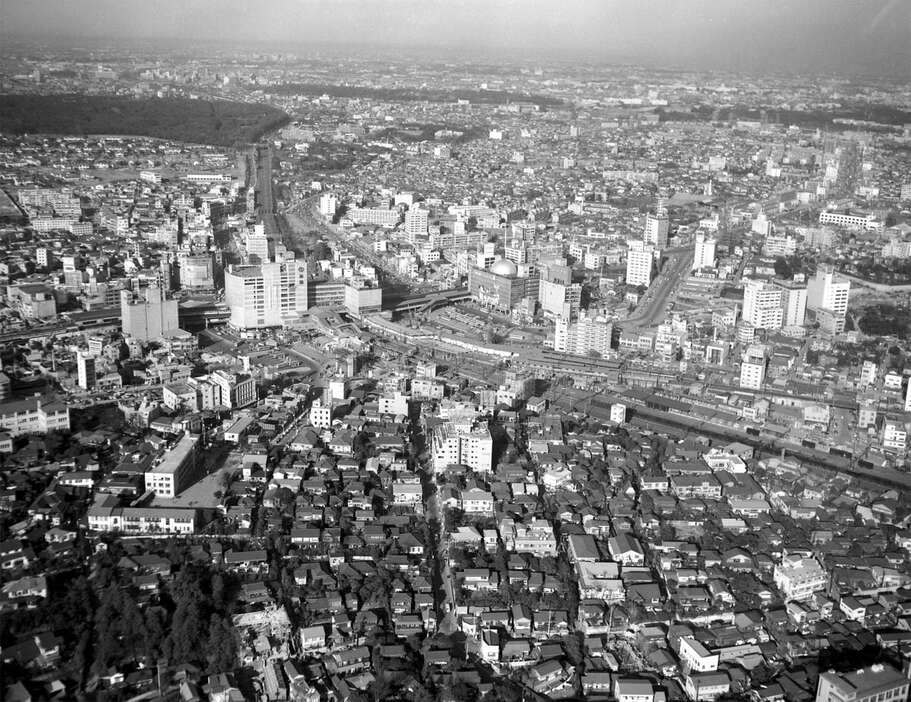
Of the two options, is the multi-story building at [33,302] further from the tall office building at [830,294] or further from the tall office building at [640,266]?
the tall office building at [830,294]

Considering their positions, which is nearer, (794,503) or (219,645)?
(219,645)

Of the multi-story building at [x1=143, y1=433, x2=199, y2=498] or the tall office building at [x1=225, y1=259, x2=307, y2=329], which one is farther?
the tall office building at [x1=225, y1=259, x2=307, y2=329]

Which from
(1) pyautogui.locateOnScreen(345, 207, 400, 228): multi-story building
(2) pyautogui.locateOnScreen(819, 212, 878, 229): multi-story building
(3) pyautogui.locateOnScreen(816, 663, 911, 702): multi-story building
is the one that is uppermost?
(2) pyautogui.locateOnScreen(819, 212, 878, 229): multi-story building

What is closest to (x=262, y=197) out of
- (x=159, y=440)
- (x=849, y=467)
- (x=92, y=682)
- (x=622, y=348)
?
(x=622, y=348)

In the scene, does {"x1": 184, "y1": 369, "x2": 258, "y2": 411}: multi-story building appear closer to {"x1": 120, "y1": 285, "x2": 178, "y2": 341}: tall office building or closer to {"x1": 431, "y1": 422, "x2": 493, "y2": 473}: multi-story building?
{"x1": 120, "y1": 285, "x2": 178, "y2": 341}: tall office building

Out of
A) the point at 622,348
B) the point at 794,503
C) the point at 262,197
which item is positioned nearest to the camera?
the point at 794,503

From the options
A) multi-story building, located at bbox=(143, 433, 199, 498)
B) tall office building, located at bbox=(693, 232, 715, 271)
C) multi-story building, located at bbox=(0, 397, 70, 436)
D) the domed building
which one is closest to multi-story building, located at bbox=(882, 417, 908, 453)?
the domed building

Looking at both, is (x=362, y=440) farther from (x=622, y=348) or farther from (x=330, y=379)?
(x=622, y=348)
